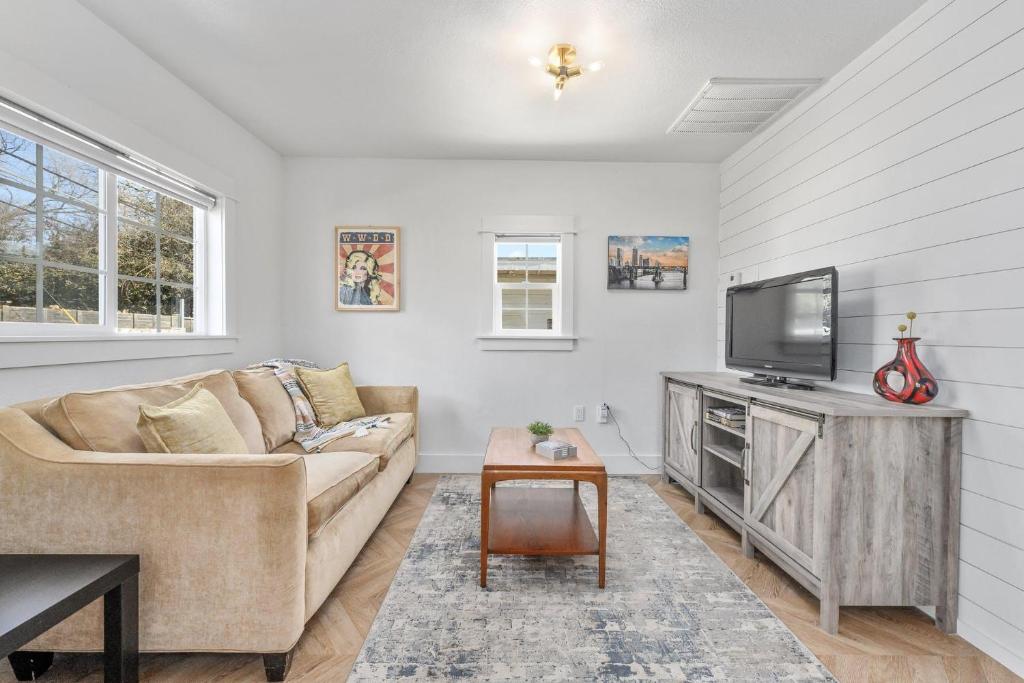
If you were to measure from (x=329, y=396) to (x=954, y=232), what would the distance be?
3246mm

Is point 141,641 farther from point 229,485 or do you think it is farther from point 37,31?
point 37,31

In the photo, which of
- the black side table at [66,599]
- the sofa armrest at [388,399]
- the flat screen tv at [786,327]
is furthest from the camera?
the sofa armrest at [388,399]

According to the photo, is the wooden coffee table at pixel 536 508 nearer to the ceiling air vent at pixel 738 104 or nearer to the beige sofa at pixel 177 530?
the beige sofa at pixel 177 530

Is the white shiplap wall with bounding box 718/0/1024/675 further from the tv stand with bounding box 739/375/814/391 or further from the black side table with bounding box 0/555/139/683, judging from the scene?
the black side table with bounding box 0/555/139/683

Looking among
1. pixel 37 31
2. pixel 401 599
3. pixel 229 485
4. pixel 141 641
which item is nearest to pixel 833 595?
pixel 401 599

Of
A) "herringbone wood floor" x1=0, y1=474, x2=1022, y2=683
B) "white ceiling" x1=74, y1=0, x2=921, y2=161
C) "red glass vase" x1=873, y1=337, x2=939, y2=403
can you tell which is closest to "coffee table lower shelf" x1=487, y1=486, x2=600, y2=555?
"herringbone wood floor" x1=0, y1=474, x2=1022, y2=683

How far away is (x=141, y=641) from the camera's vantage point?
1428mm

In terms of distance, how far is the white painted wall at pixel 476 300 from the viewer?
367 cm

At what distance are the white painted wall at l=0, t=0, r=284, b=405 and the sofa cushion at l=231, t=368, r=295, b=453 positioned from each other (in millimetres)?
380

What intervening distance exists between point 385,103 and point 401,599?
2.67 meters

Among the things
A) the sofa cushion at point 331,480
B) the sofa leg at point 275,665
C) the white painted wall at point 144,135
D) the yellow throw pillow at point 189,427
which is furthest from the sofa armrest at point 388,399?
the sofa leg at point 275,665

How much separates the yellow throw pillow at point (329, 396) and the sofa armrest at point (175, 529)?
151 cm

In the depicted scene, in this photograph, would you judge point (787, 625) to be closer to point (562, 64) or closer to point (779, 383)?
point (779, 383)

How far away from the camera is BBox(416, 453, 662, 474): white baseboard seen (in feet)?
12.0
